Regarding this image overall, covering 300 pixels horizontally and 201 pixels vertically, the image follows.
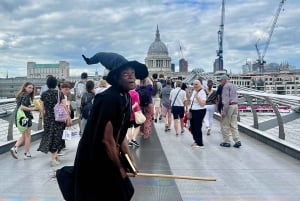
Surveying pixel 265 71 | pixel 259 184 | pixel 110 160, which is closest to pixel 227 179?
pixel 259 184

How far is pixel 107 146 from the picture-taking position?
2.70 m

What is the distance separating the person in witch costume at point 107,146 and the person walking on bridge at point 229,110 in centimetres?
569

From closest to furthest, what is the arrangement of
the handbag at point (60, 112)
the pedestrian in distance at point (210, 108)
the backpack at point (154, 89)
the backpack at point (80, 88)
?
the handbag at point (60, 112) → the backpack at point (80, 88) → the pedestrian in distance at point (210, 108) → the backpack at point (154, 89)

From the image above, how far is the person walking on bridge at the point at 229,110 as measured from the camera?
834cm

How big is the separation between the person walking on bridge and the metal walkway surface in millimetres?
308

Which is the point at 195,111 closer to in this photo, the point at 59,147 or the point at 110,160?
the point at 59,147

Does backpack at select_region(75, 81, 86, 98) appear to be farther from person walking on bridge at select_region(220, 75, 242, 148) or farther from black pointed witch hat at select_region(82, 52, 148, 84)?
black pointed witch hat at select_region(82, 52, 148, 84)

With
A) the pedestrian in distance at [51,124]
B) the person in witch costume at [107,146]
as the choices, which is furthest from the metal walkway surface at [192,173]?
the person in witch costume at [107,146]

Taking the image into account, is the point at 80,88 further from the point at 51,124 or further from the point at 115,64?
the point at 115,64

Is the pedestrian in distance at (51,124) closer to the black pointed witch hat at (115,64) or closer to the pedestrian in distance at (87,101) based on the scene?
the pedestrian in distance at (87,101)

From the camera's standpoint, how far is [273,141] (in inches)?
341

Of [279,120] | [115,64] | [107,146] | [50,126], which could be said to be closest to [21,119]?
[50,126]

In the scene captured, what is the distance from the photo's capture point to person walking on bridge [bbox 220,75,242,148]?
27.3ft

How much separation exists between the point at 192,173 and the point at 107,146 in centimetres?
376
